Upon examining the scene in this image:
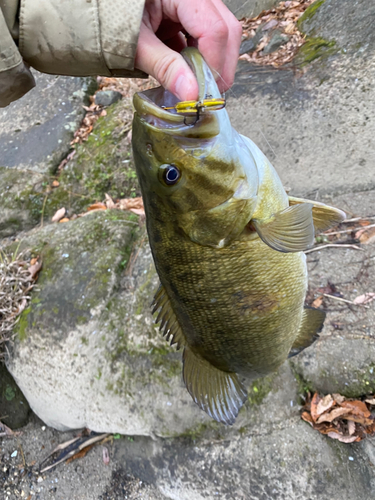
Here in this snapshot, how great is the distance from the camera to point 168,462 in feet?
8.46

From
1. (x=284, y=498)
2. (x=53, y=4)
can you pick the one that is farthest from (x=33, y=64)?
(x=284, y=498)

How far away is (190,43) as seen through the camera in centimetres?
170

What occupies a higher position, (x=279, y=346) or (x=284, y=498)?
(x=279, y=346)

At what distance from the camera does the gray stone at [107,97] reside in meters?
5.16

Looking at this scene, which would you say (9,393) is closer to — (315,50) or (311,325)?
(311,325)

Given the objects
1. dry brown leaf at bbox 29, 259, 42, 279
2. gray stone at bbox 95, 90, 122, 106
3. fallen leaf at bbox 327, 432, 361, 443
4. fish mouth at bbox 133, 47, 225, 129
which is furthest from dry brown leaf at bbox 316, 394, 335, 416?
gray stone at bbox 95, 90, 122, 106

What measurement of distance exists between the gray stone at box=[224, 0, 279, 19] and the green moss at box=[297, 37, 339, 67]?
183cm

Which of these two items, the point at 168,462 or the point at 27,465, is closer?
the point at 168,462

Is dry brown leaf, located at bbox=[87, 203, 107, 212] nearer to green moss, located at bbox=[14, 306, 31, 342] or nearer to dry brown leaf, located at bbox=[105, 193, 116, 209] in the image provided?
dry brown leaf, located at bbox=[105, 193, 116, 209]

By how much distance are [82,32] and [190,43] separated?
516mm

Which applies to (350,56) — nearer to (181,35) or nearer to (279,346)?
(181,35)

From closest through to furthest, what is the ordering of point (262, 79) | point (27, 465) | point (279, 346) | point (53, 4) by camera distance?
point (53, 4)
point (279, 346)
point (27, 465)
point (262, 79)

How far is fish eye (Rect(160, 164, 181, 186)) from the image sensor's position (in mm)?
1362

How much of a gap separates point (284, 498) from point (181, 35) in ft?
9.42
